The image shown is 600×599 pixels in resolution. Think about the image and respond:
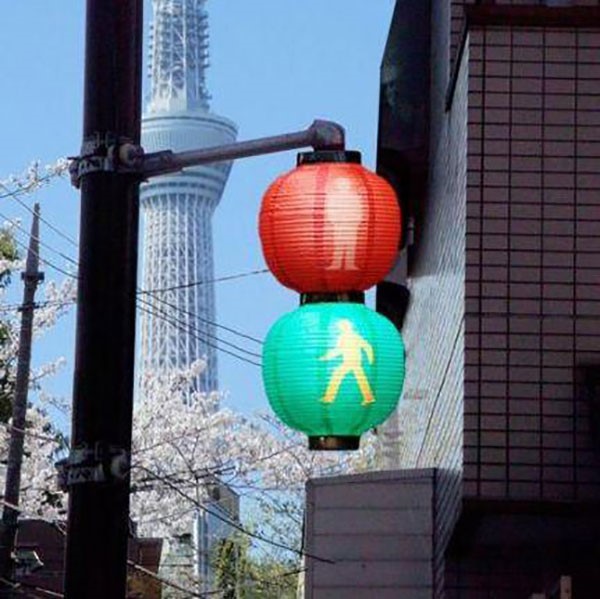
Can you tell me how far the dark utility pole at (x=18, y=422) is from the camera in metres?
18.6

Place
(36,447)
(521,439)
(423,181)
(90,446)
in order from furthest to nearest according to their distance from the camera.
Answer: (36,447), (423,181), (521,439), (90,446)

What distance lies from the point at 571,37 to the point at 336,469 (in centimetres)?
3057

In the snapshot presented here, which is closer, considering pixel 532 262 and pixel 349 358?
pixel 349 358

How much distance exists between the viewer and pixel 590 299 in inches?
419

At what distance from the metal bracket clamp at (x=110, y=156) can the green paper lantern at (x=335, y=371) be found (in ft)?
3.01

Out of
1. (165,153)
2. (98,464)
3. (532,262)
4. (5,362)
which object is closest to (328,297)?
(165,153)

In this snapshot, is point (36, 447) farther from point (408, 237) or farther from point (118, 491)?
point (118, 491)

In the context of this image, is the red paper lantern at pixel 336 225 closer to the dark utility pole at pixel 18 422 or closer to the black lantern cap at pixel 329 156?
the black lantern cap at pixel 329 156

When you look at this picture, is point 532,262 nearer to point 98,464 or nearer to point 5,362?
point 98,464

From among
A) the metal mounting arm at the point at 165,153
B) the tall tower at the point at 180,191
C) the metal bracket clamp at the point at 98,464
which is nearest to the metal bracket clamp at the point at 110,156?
the metal mounting arm at the point at 165,153

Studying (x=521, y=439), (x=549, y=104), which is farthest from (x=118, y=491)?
(x=549, y=104)

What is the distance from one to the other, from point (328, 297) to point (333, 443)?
58 centimetres

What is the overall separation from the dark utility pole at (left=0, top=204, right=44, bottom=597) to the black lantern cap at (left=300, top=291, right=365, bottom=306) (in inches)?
422

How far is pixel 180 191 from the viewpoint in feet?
551
